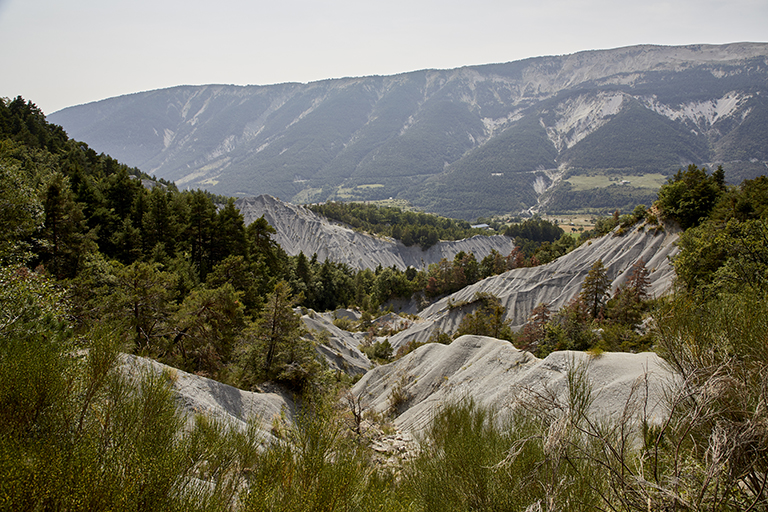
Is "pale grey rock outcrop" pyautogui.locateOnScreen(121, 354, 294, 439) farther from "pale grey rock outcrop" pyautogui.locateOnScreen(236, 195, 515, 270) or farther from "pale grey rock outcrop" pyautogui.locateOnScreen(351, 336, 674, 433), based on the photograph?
"pale grey rock outcrop" pyautogui.locateOnScreen(236, 195, 515, 270)

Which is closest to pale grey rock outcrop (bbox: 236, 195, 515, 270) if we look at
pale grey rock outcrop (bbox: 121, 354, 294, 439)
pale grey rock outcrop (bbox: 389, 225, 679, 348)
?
pale grey rock outcrop (bbox: 389, 225, 679, 348)

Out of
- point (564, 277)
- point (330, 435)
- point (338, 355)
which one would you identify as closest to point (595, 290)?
point (564, 277)

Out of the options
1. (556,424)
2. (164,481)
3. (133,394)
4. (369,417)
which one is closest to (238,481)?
(164,481)

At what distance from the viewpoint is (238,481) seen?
6008 millimetres

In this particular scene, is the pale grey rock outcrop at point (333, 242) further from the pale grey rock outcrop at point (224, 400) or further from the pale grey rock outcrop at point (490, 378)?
the pale grey rock outcrop at point (224, 400)

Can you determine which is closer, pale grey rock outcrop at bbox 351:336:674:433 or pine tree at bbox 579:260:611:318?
pale grey rock outcrop at bbox 351:336:674:433

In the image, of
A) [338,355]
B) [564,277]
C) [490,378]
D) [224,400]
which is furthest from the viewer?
[564,277]

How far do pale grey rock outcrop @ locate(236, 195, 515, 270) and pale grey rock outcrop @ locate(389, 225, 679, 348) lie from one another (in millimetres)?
52002

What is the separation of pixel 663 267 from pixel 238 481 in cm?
5148

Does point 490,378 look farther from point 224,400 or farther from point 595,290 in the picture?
point 595,290

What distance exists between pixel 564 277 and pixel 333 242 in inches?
2948

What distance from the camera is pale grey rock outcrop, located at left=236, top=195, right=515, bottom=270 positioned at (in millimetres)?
114438

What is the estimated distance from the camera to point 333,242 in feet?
380

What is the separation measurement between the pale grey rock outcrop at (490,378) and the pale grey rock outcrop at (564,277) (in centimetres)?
2629
